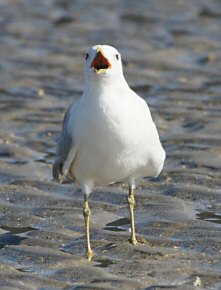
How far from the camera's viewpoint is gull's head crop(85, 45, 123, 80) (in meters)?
7.13

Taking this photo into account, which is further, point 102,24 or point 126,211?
point 102,24

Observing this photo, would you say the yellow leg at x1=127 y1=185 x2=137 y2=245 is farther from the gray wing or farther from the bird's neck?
the bird's neck

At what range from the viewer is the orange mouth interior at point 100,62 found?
7.12 m

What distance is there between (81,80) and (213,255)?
6045mm

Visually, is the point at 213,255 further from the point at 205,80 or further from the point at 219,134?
the point at 205,80

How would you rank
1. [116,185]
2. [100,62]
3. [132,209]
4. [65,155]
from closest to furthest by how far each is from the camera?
[100,62] < [65,155] < [132,209] < [116,185]

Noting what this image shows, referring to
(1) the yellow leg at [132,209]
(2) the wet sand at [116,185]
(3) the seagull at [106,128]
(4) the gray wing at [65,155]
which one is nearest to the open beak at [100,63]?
(3) the seagull at [106,128]

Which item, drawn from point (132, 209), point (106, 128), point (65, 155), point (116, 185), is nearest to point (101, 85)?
point (106, 128)

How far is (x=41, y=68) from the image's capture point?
13.4 meters

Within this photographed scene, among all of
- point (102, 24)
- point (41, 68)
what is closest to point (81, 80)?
point (41, 68)

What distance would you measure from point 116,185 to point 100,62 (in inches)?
82.5

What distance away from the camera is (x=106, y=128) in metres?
7.16

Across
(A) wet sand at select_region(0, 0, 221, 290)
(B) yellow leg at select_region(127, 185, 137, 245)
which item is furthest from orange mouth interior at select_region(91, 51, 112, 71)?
(A) wet sand at select_region(0, 0, 221, 290)

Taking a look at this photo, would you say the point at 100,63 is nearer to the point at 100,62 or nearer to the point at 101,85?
the point at 100,62
